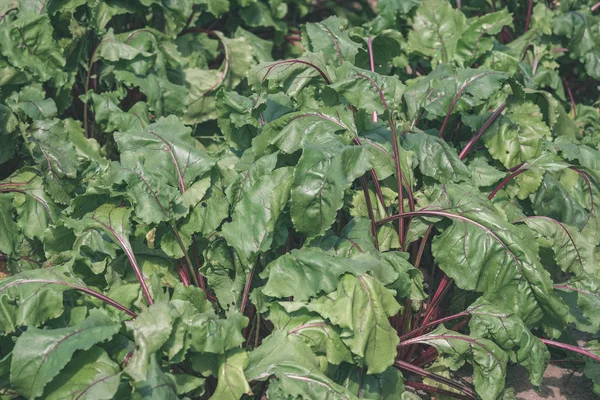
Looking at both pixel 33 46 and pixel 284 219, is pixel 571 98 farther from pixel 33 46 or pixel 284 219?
pixel 33 46

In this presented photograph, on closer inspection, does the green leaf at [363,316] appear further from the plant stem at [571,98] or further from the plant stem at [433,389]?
the plant stem at [571,98]

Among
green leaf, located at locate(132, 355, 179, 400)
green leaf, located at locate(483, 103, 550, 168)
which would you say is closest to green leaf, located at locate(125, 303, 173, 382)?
green leaf, located at locate(132, 355, 179, 400)

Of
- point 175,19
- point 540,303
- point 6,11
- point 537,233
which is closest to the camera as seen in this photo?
point 540,303

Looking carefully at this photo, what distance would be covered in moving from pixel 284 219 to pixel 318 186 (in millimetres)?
263

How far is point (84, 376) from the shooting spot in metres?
3.04

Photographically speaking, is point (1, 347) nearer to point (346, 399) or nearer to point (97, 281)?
point (97, 281)

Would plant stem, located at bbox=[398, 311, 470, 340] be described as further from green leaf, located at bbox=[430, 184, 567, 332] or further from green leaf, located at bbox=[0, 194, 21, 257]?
green leaf, located at bbox=[0, 194, 21, 257]

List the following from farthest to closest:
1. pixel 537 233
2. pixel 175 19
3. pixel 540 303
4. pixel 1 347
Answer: pixel 175 19, pixel 537 233, pixel 540 303, pixel 1 347

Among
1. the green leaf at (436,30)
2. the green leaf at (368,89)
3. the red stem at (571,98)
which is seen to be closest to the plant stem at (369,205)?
the green leaf at (368,89)

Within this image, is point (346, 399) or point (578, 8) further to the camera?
point (578, 8)

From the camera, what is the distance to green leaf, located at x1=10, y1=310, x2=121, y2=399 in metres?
2.94

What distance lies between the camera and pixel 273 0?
18.9 feet

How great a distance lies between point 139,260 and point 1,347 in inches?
29.3

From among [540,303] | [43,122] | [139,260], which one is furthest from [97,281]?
[540,303]
